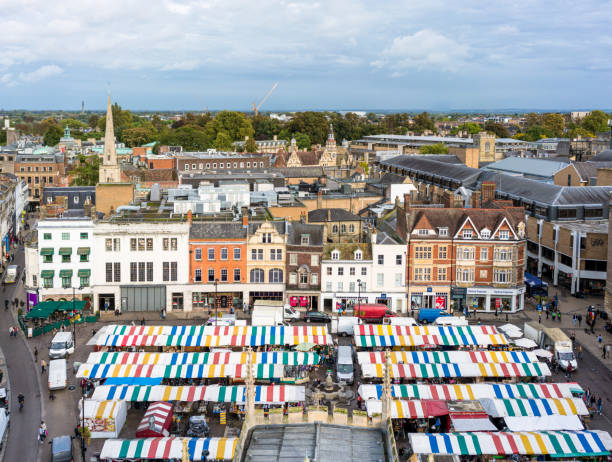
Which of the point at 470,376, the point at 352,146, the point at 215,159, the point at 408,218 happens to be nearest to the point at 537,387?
the point at 470,376

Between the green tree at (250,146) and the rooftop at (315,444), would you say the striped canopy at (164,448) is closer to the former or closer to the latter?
the rooftop at (315,444)

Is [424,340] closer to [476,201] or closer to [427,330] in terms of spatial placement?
[427,330]

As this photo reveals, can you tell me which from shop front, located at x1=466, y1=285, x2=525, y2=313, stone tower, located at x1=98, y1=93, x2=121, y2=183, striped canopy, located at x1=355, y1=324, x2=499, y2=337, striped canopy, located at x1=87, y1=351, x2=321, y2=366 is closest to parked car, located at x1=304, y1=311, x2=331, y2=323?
striped canopy, located at x1=355, y1=324, x2=499, y2=337

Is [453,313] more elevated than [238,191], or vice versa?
[238,191]

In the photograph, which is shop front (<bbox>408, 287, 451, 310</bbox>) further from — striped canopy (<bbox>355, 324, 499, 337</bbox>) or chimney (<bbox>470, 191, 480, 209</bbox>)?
chimney (<bbox>470, 191, 480, 209</bbox>)

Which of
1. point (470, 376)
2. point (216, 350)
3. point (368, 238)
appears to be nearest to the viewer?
point (470, 376)

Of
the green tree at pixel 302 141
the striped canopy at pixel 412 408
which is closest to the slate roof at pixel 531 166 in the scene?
the striped canopy at pixel 412 408

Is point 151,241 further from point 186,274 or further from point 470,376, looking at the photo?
point 470,376
